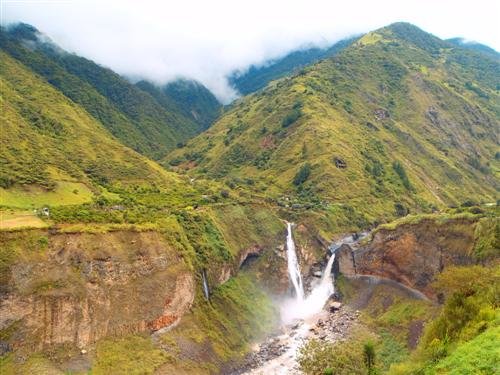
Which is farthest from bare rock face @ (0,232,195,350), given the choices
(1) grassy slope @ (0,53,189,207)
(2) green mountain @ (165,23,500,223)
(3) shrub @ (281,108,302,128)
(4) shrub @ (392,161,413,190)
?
(3) shrub @ (281,108,302,128)

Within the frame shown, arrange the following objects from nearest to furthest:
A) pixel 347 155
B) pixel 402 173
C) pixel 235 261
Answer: pixel 235 261, pixel 347 155, pixel 402 173

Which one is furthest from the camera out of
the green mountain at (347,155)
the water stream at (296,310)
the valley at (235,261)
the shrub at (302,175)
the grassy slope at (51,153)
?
the shrub at (302,175)

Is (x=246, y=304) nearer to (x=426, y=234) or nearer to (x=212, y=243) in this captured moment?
(x=212, y=243)

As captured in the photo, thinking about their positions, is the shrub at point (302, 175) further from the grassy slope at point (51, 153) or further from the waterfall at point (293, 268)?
the waterfall at point (293, 268)

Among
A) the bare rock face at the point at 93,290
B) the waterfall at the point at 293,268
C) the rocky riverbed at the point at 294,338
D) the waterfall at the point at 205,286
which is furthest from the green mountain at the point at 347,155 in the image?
the bare rock face at the point at 93,290

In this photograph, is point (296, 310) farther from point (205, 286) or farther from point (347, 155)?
point (347, 155)

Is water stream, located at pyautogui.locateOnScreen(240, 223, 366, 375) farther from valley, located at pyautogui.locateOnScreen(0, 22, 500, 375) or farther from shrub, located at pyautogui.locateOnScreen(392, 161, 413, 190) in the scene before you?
shrub, located at pyautogui.locateOnScreen(392, 161, 413, 190)

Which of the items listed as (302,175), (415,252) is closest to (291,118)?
(302,175)
